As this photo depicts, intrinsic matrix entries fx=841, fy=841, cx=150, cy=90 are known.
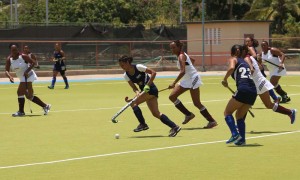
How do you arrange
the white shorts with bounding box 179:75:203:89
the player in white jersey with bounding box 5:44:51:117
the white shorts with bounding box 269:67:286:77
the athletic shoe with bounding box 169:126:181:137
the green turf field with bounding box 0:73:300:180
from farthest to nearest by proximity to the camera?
the white shorts with bounding box 269:67:286:77, the player in white jersey with bounding box 5:44:51:117, the white shorts with bounding box 179:75:203:89, the athletic shoe with bounding box 169:126:181:137, the green turf field with bounding box 0:73:300:180

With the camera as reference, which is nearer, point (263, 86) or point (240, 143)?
point (240, 143)

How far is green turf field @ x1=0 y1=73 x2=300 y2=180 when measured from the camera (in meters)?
11.7

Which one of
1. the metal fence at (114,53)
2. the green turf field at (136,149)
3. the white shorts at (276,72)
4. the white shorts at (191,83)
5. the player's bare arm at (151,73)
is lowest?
the metal fence at (114,53)

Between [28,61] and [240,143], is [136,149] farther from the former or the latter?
[28,61]

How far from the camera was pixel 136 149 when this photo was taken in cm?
1432

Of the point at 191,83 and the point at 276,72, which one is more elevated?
the point at 191,83

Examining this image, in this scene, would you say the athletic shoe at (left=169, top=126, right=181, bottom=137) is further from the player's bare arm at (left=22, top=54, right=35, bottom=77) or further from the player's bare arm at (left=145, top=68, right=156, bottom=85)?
the player's bare arm at (left=22, top=54, right=35, bottom=77)

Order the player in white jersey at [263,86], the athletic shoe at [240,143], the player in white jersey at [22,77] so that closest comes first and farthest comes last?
the athletic shoe at [240,143] < the player in white jersey at [263,86] < the player in white jersey at [22,77]

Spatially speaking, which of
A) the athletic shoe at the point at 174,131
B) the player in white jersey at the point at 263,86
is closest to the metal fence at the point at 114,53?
the player in white jersey at the point at 263,86

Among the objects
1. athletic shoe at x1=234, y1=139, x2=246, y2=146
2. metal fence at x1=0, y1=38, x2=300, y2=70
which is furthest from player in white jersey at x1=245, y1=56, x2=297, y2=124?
metal fence at x1=0, y1=38, x2=300, y2=70

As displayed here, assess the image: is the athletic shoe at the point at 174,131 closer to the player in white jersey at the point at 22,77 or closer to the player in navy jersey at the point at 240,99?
the player in navy jersey at the point at 240,99

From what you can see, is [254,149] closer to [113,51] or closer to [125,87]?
[125,87]

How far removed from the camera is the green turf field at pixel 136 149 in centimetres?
1167

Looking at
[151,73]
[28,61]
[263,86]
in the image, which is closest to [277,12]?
[28,61]
